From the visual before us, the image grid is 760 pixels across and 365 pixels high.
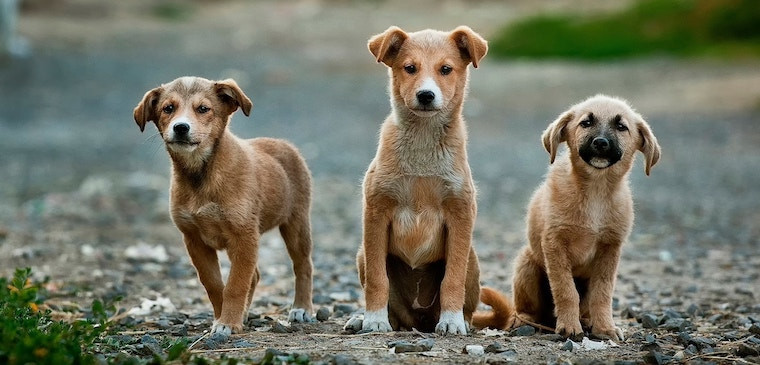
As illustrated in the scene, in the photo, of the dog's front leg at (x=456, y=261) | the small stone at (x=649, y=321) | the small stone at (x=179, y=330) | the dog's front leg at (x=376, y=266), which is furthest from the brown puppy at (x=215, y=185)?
the small stone at (x=649, y=321)

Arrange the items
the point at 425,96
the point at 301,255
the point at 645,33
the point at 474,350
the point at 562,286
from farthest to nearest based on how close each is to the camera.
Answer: the point at 645,33
the point at 301,255
the point at 562,286
the point at 425,96
the point at 474,350

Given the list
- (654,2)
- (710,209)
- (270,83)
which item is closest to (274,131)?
(270,83)

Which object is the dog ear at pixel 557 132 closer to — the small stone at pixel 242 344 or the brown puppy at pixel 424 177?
the brown puppy at pixel 424 177

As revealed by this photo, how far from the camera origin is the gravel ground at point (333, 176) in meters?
6.82

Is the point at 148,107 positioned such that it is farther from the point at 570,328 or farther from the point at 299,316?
the point at 570,328

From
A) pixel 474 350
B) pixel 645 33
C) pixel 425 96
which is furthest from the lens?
pixel 645 33

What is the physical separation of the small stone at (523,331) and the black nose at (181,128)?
2.42 meters

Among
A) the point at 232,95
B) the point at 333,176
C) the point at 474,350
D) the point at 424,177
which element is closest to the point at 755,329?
the point at 474,350

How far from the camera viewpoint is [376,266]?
21.7ft

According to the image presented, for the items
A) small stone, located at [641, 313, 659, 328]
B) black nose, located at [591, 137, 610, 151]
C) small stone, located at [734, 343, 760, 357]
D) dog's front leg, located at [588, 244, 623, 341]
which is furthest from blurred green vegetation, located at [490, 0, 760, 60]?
small stone, located at [734, 343, 760, 357]

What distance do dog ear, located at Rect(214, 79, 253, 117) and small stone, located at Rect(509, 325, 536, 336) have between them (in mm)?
2214

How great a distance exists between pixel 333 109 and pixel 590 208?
19161 millimetres

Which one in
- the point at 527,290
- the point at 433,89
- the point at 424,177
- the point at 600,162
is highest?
the point at 433,89

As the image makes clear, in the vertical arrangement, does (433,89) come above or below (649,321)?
above
